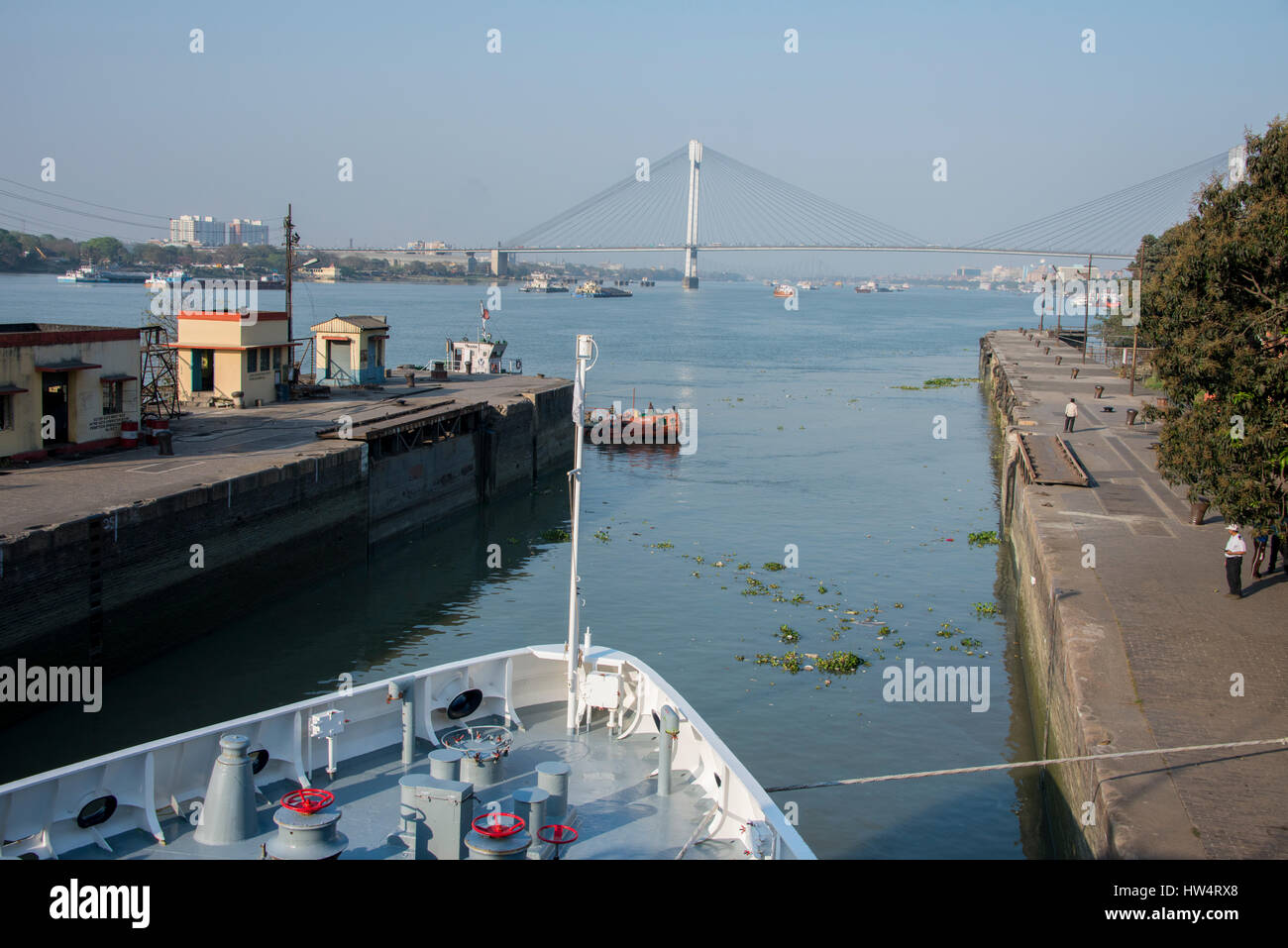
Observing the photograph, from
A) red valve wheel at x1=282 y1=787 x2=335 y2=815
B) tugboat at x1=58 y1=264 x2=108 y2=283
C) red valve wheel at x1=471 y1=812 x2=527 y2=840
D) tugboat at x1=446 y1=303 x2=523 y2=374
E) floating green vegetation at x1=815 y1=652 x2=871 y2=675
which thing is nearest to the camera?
red valve wheel at x1=471 y1=812 x2=527 y2=840

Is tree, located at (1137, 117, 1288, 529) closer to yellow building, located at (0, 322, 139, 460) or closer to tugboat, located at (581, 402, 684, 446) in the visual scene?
yellow building, located at (0, 322, 139, 460)

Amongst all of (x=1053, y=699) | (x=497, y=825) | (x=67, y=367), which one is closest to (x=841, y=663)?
(x=1053, y=699)

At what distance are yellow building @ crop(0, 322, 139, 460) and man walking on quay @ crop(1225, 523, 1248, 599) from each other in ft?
77.3

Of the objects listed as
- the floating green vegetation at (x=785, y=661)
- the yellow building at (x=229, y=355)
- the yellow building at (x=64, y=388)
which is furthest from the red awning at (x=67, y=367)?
the floating green vegetation at (x=785, y=661)

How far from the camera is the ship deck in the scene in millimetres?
9195

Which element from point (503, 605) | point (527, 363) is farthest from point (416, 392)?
point (527, 363)

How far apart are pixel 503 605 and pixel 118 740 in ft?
33.5

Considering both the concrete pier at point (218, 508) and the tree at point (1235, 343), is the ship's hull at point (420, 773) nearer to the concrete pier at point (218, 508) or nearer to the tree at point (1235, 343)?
the concrete pier at point (218, 508)

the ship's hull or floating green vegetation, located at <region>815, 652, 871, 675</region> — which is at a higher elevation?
the ship's hull

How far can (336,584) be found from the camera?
27094 millimetres

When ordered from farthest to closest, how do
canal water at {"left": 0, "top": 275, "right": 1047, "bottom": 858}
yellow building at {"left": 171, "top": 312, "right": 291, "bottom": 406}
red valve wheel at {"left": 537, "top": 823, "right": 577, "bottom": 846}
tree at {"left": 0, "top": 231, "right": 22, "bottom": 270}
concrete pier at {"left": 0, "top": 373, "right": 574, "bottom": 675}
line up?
1. tree at {"left": 0, "top": 231, "right": 22, "bottom": 270}
2. yellow building at {"left": 171, "top": 312, "right": 291, "bottom": 406}
3. concrete pier at {"left": 0, "top": 373, "right": 574, "bottom": 675}
4. canal water at {"left": 0, "top": 275, "right": 1047, "bottom": 858}
5. red valve wheel at {"left": 537, "top": 823, "right": 577, "bottom": 846}

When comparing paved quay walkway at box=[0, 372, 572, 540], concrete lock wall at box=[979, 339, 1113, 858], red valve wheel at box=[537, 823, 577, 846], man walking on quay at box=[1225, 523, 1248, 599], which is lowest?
concrete lock wall at box=[979, 339, 1113, 858]

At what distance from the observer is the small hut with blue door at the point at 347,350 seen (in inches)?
1672

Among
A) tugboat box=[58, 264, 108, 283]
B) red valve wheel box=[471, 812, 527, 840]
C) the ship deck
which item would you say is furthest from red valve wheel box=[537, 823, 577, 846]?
tugboat box=[58, 264, 108, 283]
